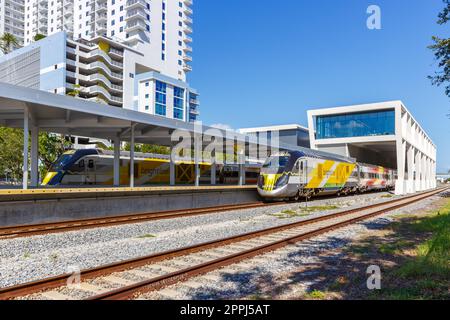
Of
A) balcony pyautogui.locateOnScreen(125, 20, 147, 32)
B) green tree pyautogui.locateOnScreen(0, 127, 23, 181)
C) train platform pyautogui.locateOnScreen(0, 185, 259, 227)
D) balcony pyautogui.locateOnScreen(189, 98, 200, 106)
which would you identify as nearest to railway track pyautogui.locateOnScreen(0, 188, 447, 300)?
train platform pyautogui.locateOnScreen(0, 185, 259, 227)

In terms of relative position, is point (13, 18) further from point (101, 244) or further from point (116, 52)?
point (101, 244)

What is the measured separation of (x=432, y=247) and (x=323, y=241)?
2.74 metres

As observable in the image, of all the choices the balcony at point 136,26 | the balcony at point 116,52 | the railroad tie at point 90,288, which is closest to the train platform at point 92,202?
the railroad tie at point 90,288

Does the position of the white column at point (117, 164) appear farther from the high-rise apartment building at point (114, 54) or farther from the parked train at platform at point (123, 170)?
the high-rise apartment building at point (114, 54)

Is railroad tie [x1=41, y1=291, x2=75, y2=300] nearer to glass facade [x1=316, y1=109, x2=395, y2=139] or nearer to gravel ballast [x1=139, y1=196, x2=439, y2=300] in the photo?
gravel ballast [x1=139, y1=196, x2=439, y2=300]

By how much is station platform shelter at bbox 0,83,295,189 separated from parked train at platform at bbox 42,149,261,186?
2647mm

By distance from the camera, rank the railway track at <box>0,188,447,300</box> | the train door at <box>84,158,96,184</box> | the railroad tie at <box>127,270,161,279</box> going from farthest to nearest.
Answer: the train door at <box>84,158,96,184</box> < the railroad tie at <box>127,270,161,279</box> < the railway track at <box>0,188,447,300</box>

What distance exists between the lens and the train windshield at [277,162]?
2111cm

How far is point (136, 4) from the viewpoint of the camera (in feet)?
263

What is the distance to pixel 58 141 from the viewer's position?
37.7 metres

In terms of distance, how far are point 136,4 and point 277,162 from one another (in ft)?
237

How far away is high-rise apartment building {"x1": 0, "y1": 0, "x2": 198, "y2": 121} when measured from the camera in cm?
7038
